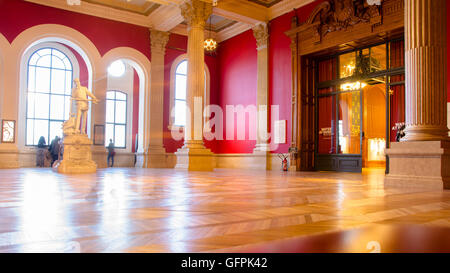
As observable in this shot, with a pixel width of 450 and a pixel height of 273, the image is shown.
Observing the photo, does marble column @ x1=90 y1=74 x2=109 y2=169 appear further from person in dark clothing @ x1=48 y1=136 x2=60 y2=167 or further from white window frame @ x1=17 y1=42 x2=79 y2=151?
person in dark clothing @ x1=48 y1=136 x2=60 y2=167

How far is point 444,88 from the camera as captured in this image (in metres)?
6.28

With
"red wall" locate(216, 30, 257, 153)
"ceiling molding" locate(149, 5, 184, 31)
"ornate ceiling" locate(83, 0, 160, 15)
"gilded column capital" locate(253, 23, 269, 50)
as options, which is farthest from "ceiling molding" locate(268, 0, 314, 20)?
"ornate ceiling" locate(83, 0, 160, 15)

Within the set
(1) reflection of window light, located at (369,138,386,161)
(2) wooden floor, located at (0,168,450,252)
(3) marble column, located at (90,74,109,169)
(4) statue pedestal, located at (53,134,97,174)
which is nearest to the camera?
(2) wooden floor, located at (0,168,450,252)

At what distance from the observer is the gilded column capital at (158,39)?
15.9 meters

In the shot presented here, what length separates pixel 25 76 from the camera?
14.1 m

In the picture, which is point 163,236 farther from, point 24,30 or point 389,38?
point 24,30

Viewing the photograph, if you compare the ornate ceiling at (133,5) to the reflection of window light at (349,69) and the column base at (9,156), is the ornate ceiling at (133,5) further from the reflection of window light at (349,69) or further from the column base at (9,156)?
the reflection of window light at (349,69)

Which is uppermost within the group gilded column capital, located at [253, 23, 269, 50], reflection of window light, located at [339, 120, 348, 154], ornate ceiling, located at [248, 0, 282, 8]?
ornate ceiling, located at [248, 0, 282, 8]

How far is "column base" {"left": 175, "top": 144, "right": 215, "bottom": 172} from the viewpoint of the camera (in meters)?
11.7

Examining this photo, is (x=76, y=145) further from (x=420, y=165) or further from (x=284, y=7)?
(x=284, y=7)

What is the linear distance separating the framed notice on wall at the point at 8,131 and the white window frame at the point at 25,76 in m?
1.77

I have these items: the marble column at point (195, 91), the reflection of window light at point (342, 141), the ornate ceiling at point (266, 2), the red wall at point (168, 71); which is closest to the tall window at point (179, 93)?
the red wall at point (168, 71)

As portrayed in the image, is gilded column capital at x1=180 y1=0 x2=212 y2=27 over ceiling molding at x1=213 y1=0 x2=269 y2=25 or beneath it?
beneath

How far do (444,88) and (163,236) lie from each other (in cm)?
618
